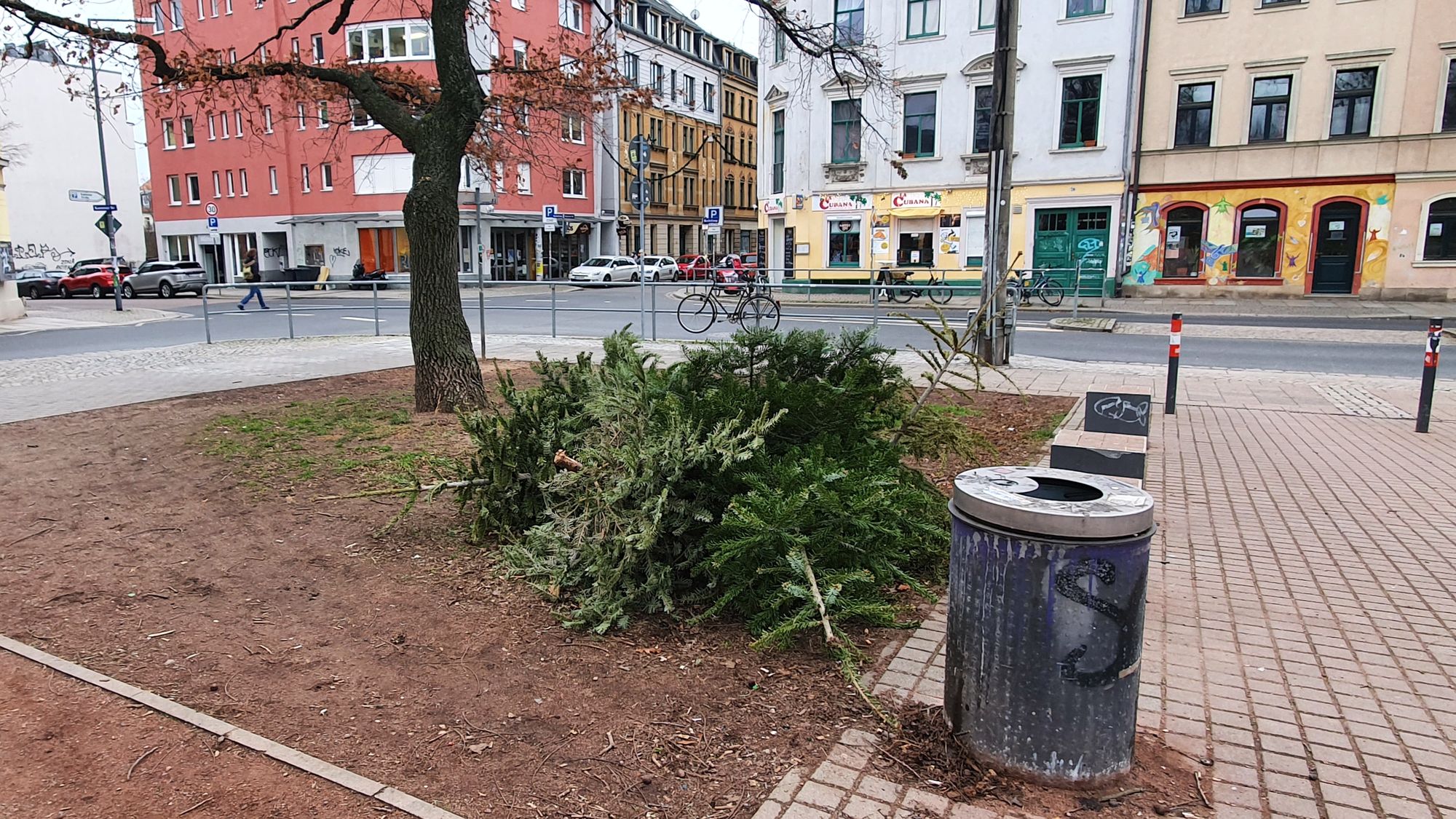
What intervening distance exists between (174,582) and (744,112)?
237 feet

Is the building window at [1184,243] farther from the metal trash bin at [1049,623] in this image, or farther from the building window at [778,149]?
the metal trash bin at [1049,623]

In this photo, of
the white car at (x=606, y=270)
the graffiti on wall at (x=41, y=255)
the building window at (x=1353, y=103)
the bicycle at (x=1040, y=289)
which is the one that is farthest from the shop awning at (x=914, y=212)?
the graffiti on wall at (x=41, y=255)

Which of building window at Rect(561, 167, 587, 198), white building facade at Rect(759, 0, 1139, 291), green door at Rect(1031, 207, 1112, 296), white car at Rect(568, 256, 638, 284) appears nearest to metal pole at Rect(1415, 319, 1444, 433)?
white building facade at Rect(759, 0, 1139, 291)

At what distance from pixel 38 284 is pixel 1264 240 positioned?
47.0 meters

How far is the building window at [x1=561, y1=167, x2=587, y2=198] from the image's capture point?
171ft

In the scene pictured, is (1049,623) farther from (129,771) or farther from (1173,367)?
(1173,367)

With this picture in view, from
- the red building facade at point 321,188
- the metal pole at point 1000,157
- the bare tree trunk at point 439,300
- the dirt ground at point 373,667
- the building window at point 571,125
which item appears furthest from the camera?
the red building facade at point 321,188

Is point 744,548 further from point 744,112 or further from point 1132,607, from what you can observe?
point 744,112

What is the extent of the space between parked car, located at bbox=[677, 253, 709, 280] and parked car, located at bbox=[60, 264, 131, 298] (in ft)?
78.8

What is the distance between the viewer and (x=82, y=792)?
2.74 meters

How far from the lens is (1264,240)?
2811cm

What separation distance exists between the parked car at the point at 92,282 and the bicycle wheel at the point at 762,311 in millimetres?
31454

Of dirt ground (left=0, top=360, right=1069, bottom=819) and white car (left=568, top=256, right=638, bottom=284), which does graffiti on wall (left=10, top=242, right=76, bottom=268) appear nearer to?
white car (left=568, top=256, right=638, bottom=284)

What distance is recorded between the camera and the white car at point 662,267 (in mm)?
43875
